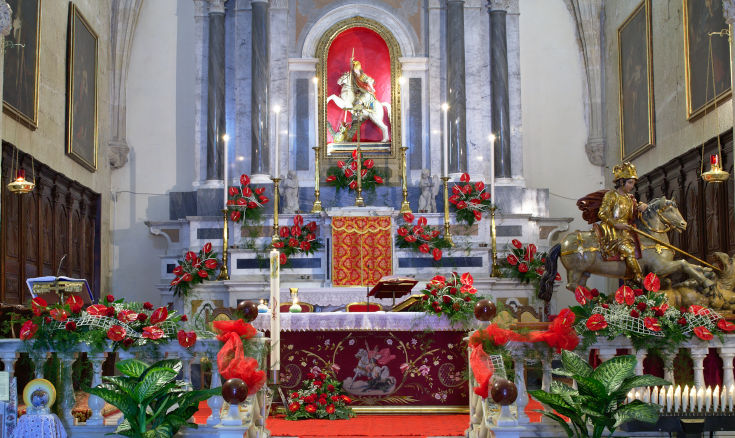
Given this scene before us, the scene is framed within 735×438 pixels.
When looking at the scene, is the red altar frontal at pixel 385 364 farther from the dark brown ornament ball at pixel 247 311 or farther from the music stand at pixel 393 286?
the dark brown ornament ball at pixel 247 311

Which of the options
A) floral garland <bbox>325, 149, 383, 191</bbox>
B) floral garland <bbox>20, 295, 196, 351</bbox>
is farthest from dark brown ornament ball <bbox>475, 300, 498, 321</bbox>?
floral garland <bbox>325, 149, 383, 191</bbox>

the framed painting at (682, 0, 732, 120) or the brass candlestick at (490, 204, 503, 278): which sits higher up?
the framed painting at (682, 0, 732, 120)

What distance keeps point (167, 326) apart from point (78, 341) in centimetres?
69

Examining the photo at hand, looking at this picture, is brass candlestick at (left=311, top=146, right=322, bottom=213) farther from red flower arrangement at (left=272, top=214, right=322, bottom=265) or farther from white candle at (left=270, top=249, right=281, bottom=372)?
white candle at (left=270, top=249, right=281, bottom=372)

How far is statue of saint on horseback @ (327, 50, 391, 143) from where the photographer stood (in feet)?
55.2

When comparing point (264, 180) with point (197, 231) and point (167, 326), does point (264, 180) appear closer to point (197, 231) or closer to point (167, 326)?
point (197, 231)

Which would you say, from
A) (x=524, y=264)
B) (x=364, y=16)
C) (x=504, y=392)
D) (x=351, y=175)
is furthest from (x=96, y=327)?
(x=364, y=16)

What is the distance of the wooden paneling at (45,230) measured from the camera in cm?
1294

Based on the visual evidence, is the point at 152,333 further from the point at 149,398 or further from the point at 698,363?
the point at 698,363

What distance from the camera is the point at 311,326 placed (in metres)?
9.61

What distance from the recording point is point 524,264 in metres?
14.6

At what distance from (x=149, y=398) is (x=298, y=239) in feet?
27.4

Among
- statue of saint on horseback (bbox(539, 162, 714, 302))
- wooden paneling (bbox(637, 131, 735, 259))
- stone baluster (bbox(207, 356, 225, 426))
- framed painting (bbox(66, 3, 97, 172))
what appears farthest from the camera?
framed painting (bbox(66, 3, 97, 172))

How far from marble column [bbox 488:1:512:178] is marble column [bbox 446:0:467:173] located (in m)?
0.58
